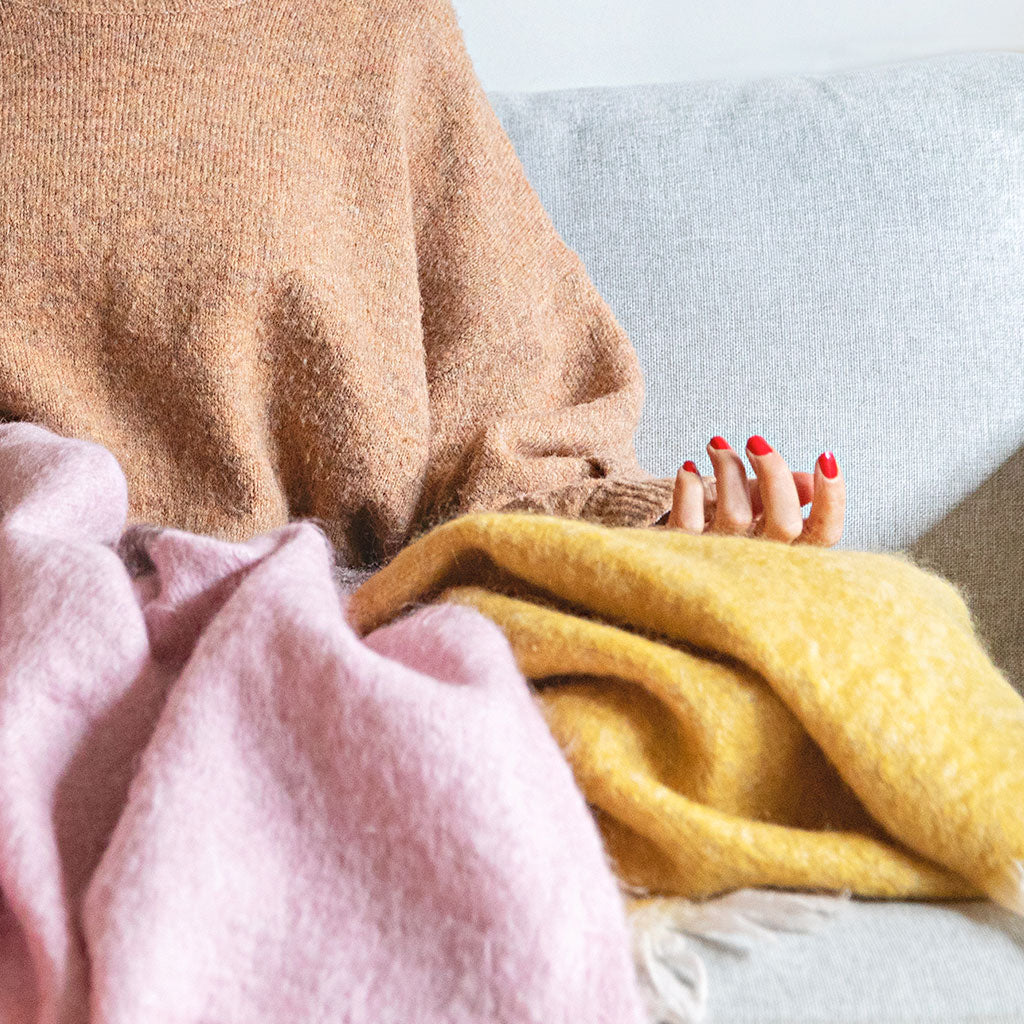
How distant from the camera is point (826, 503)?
0.67m

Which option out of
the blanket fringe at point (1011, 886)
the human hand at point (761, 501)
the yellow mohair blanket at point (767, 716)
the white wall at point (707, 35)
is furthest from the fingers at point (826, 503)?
the white wall at point (707, 35)

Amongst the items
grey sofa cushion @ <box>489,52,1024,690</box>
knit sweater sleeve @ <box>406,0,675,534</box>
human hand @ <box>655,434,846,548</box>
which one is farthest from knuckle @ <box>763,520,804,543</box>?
grey sofa cushion @ <box>489,52,1024,690</box>

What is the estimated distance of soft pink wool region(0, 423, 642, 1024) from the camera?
31 cm

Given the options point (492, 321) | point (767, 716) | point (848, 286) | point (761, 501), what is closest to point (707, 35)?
point (848, 286)

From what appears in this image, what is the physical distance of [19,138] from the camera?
0.72m

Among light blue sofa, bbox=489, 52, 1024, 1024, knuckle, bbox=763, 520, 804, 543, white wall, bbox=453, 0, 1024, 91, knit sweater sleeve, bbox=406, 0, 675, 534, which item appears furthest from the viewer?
white wall, bbox=453, 0, 1024, 91

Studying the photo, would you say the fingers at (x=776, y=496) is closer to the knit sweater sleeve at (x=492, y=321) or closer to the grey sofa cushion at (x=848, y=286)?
the knit sweater sleeve at (x=492, y=321)

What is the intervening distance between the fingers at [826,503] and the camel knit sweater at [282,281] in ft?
0.36

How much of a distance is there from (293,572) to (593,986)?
207 mm

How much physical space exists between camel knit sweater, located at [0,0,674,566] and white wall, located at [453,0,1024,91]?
0.42m

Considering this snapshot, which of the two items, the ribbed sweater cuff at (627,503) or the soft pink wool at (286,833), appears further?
the ribbed sweater cuff at (627,503)

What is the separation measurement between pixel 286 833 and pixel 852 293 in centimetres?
79

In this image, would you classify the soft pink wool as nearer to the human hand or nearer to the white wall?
the human hand

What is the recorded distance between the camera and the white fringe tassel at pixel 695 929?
13.0 inches
